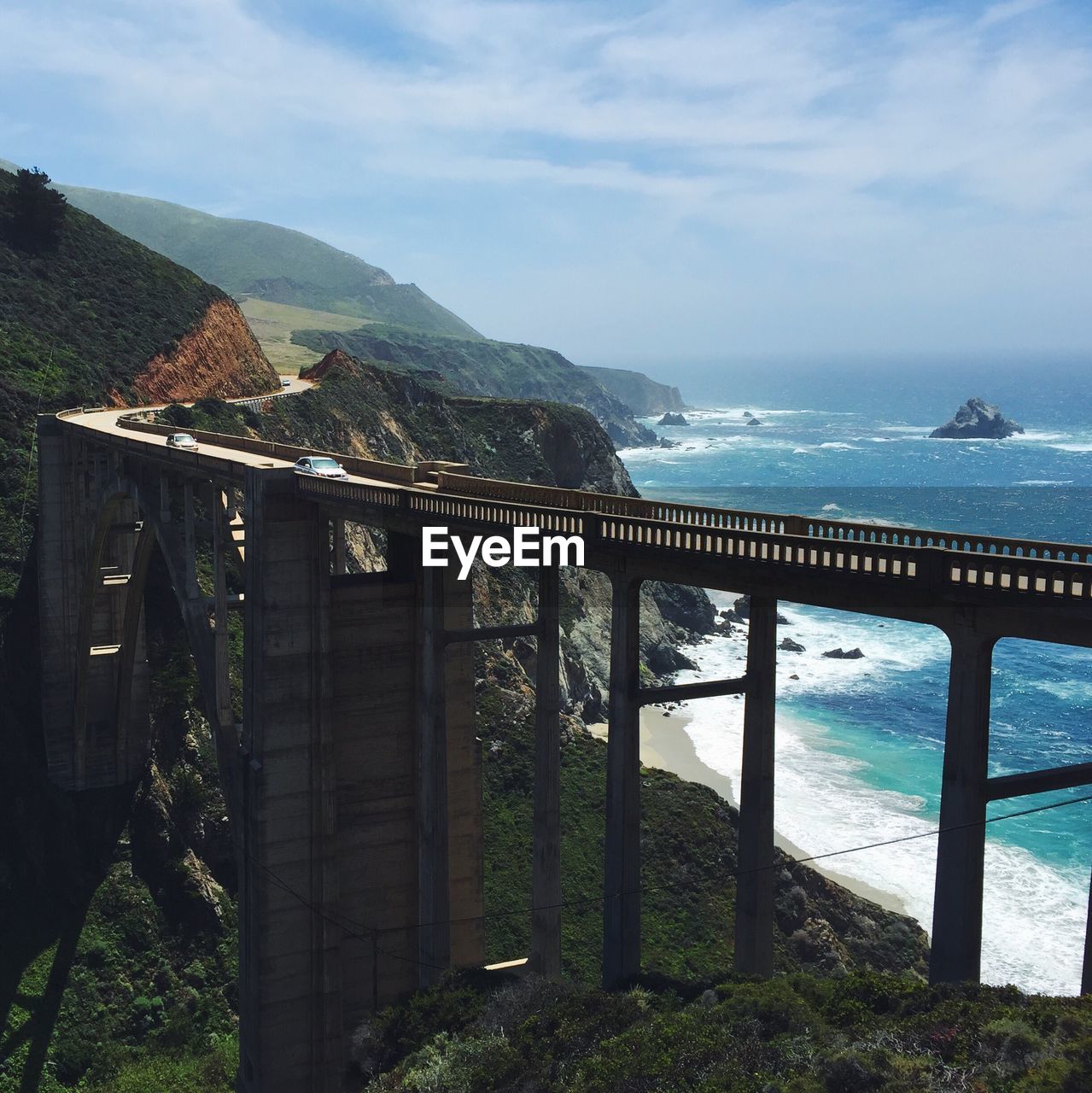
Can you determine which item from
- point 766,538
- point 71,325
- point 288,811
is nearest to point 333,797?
point 288,811

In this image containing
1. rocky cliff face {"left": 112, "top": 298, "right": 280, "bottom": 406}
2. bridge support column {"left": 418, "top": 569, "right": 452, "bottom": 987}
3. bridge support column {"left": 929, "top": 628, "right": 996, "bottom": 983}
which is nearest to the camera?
bridge support column {"left": 929, "top": 628, "right": 996, "bottom": 983}

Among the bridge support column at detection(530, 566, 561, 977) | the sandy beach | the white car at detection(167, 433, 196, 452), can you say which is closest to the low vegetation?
the bridge support column at detection(530, 566, 561, 977)

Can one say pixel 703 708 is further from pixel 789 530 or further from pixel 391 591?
pixel 789 530

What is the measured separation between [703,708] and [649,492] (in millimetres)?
87353

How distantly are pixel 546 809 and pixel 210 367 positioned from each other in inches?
2553

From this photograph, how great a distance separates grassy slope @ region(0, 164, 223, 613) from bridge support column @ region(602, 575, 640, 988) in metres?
38.5

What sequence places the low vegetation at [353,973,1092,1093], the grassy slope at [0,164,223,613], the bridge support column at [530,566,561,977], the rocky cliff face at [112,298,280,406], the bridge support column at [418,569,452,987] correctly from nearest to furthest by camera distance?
the low vegetation at [353,973,1092,1093] → the bridge support column at [530,566,561,977] → the bridge support column at [418,569,452,987] → the grassy slope at [0,164,223,613] → the rocky cliff face at [112,298,280,406]

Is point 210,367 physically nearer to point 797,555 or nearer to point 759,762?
point 759,762

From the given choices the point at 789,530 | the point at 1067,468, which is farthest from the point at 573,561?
the point at 1067,468

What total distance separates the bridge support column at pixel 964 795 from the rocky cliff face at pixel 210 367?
62922mm

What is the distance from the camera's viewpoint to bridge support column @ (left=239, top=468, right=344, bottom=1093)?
30.9m

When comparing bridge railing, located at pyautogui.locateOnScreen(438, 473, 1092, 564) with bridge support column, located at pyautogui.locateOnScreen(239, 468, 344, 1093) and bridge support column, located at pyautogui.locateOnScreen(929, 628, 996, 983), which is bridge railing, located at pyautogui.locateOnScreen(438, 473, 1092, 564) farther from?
bridge support column, located at pyautogui.locateOnScreen(239, 468, 344, 1093)

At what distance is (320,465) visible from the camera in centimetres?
3456

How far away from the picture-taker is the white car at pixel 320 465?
3247cm
